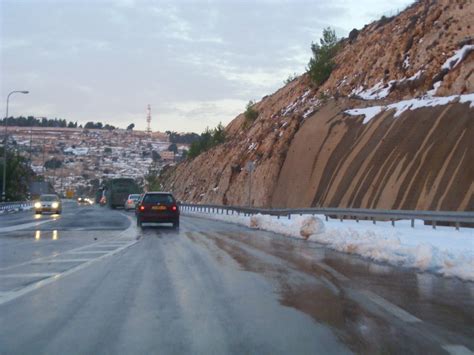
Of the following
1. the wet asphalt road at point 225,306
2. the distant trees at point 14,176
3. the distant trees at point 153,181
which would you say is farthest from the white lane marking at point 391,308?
the distant trees at point 153,181

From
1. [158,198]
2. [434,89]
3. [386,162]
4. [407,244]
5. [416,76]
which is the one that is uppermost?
[416,76]

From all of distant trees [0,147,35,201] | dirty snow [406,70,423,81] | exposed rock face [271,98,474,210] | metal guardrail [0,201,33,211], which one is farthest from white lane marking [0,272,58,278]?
distant trees [0,147,35,201]

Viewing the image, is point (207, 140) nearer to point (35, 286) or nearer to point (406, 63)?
point (406, 63)

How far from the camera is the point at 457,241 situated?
18062mm

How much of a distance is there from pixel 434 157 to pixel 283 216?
9475 mm

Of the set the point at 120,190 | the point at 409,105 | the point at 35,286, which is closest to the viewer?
the point at 35,286

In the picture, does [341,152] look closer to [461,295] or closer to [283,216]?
[283,216]

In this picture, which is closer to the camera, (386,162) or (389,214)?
(389,214)

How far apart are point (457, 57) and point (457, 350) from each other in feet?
130

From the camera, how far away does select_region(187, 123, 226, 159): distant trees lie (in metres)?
98.4

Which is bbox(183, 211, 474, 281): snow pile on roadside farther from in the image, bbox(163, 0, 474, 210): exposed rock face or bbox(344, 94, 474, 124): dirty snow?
bbox(344, 94, 474, 124): dirty snow

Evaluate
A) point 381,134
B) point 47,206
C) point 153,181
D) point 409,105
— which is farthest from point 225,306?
point 153,181

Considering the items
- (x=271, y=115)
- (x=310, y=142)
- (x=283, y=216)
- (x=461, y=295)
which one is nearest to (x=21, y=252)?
(x=461, y=295)

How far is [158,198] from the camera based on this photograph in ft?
94.4
